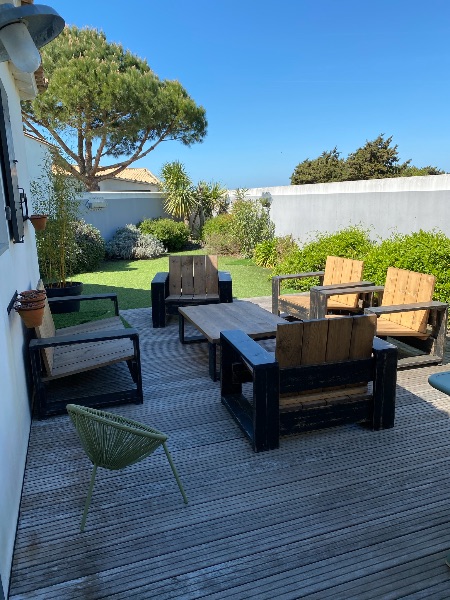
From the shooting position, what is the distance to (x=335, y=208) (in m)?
8.80

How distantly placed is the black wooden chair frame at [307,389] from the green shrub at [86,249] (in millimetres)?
8150

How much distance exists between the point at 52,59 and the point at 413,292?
51.5 feet

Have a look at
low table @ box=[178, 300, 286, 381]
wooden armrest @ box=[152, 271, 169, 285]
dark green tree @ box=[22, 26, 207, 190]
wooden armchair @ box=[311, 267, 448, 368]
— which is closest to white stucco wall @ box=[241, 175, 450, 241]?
wooden armchair @ box=[311, 267, 448, 368]

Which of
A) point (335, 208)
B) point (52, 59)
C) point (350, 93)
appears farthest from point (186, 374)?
point (350, 93)

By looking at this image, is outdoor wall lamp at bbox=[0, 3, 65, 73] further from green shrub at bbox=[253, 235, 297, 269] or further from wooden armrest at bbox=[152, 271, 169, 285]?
green shrub at bbox=[253, 235, 297, 269]

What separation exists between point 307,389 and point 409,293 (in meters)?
2.24

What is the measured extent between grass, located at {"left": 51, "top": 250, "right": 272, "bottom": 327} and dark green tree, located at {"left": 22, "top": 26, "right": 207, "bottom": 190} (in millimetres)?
4982

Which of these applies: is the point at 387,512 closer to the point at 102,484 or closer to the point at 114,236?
the point at 102,484

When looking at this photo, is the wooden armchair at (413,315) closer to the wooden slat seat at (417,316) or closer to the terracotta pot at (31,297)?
the wooden slat seat at (417,316)

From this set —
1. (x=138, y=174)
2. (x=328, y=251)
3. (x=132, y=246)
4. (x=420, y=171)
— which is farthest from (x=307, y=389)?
(x=138, y=174)

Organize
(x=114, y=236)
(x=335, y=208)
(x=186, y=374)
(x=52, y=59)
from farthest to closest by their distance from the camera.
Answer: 1. (x=52, y=59)
2. (x=114, y=236)
3. (x=335, y=208)
4. (x=186, y=374)

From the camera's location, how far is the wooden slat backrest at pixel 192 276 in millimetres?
6070

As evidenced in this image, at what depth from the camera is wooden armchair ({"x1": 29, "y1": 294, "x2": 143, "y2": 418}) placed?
10.9ft

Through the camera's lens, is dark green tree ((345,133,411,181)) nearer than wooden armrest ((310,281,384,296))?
No
